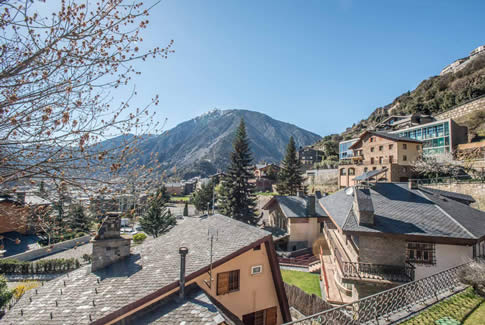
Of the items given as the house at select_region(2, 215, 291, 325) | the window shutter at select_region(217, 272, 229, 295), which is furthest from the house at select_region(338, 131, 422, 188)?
the window shutter at select_region(217, 272, 229, 295)

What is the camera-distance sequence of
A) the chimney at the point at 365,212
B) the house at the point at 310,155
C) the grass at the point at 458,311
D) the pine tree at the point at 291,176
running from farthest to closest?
the house at the point at 310,155 < the pine tree at the point at 291,176 < the chimney at the point at 365,212 < the grass at the point at 458,311

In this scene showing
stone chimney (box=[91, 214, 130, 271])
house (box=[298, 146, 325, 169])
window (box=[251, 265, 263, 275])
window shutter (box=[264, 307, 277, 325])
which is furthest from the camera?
house (box=[298, 146, 325, 169])

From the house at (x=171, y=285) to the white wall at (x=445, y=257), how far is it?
25.9ft

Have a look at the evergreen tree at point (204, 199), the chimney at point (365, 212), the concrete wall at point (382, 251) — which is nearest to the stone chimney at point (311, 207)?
the concrete wall at point (382, 251)

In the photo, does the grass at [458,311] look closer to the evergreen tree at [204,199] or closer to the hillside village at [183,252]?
the hillside village at [183,252]

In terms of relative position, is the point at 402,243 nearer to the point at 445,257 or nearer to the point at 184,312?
the point at 445,257

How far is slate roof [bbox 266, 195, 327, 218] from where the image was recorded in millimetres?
29469

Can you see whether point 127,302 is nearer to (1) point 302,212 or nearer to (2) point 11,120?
(2) point 11,120

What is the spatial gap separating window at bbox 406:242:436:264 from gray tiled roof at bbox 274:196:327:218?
17.3 meters

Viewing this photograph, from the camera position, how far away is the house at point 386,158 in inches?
1293

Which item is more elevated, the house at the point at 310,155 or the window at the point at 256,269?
the house at the point at 310,155

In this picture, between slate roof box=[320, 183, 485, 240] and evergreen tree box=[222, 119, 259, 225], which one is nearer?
slate roof box=[320, 183, 485, 240]

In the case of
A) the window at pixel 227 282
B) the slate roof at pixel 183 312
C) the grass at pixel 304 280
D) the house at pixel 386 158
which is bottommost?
the grass at pixel 304 280

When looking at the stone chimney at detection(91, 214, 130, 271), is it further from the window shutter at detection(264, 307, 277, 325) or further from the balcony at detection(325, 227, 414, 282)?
the balcony at detection(325, 227, 414, 282)
